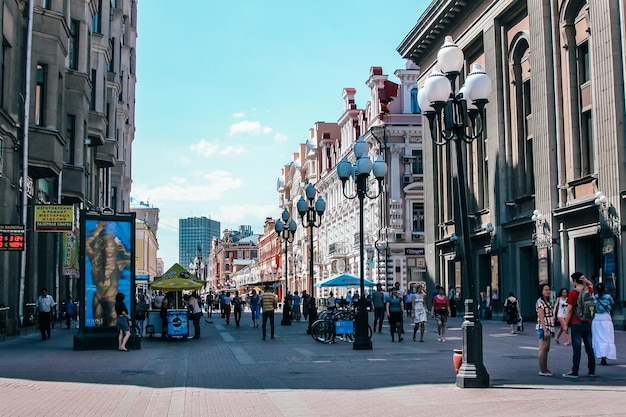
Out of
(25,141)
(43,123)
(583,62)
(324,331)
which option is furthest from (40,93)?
(583,62)

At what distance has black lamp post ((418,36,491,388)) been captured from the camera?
12.1 meters

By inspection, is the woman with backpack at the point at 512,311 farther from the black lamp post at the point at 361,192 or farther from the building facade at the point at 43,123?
the building facade at the point at 43,123

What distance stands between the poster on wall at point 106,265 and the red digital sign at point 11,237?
375cm

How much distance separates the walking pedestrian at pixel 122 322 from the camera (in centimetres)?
2092

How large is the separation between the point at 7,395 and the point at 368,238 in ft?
167

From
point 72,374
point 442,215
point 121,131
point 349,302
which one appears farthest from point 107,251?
point 121,131

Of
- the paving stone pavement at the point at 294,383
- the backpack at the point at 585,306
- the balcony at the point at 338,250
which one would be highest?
the balcony at the point at 338,250

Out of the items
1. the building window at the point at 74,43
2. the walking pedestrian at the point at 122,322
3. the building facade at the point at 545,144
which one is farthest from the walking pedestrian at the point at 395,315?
the building window at the point at 74,43

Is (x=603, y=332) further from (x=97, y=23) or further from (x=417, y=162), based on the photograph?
(x=417, y=162)

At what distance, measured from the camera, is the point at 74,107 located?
34.7 m

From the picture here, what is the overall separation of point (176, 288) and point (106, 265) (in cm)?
1006

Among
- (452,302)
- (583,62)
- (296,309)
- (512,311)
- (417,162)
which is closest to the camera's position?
(512,311)

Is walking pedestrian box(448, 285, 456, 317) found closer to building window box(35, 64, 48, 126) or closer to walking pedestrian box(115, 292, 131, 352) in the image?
building window box(35, 64, 48, 126)

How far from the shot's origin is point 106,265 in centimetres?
2192
